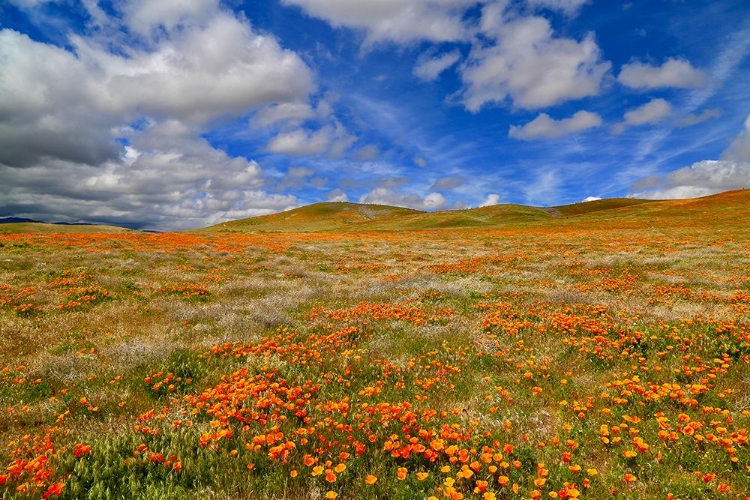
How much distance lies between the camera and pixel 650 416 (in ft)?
18.9

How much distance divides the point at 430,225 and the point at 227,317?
11001 cm

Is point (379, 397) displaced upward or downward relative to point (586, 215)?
downward

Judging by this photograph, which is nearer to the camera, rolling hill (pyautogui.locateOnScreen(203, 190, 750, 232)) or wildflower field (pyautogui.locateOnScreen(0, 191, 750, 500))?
wildflower field (pyautogui.locateOnScreen(0, 191, 750, 500))

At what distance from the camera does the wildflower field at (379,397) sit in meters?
4.39

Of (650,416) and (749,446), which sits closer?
(749,446)

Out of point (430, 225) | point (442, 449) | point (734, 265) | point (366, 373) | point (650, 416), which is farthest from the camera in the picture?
point (430, 225)

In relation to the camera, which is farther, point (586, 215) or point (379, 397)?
point (586, 215)

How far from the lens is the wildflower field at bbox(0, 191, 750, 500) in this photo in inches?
173

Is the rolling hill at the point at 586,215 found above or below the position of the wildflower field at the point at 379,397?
above

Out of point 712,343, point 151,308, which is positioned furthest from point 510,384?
point 151,308

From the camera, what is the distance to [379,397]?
6.70 meters

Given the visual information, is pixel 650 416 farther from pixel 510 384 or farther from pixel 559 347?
pixel 559 347

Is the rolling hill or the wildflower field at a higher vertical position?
the rolling hill

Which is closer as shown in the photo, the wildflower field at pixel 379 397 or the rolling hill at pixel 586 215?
the wildflower field at pixel 379 397
